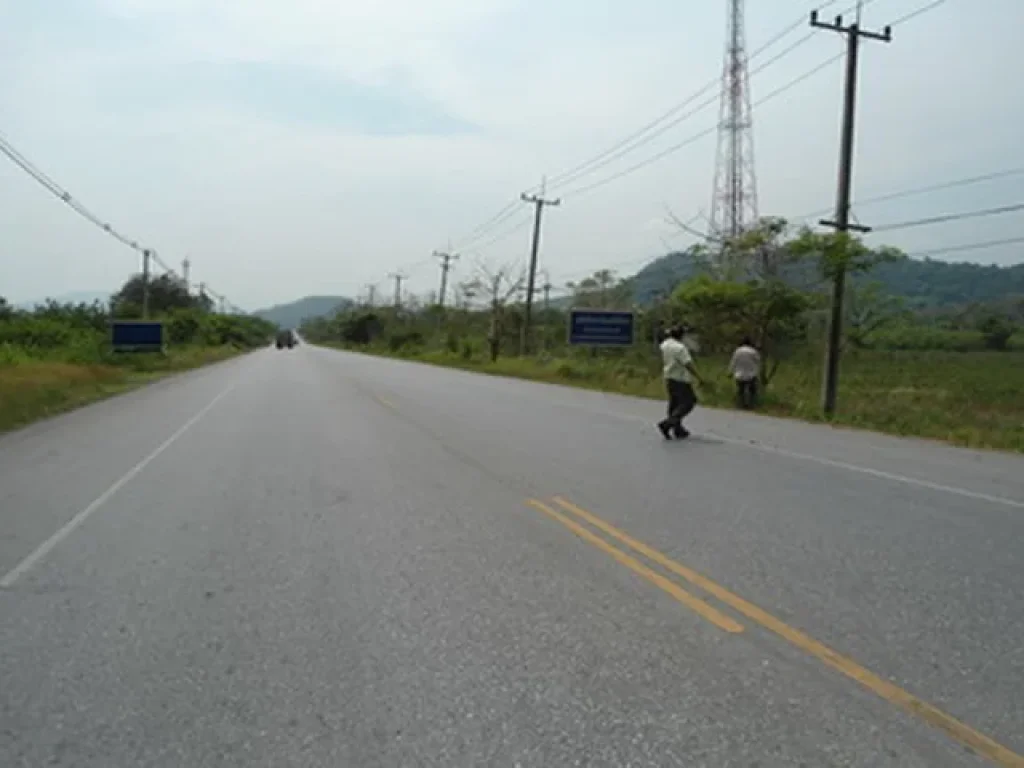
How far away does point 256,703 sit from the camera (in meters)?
3.98

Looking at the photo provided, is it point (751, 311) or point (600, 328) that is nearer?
point (751, 311)

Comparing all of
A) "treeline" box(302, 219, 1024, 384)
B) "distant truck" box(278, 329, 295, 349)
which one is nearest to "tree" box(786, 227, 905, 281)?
"treeline" box(302, 219, 1024, 384)

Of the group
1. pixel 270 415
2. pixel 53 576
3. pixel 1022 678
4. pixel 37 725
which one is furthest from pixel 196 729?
pixel 270 415

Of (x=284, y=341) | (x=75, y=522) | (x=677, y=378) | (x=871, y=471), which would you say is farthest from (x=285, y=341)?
(x=75, y=522)

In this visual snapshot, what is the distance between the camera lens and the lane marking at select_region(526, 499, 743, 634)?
5012mm

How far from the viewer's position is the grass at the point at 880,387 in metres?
18.6

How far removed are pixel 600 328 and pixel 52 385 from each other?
22251mm

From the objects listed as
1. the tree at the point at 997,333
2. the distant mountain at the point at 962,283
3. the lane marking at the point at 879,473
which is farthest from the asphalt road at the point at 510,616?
the distant mountain at the point at 962,283

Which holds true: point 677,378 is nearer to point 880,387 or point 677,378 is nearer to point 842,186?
point 842,186

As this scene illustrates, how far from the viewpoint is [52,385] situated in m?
26.4

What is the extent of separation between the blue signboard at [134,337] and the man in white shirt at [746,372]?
35.4 metres

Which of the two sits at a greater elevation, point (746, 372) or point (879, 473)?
point (746, 372)

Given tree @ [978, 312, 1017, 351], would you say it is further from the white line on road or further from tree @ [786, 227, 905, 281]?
the white line on road

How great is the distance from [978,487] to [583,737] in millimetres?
8066
